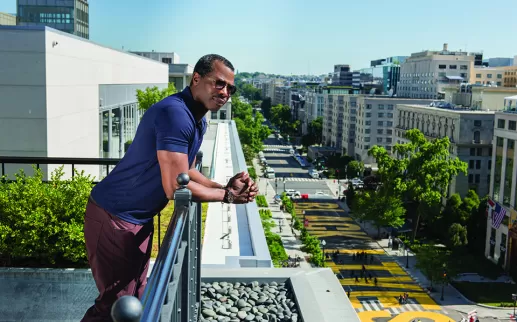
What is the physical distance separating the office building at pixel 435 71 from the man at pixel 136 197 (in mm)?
83336

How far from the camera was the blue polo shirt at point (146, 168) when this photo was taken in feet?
10.1

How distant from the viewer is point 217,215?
41.1ft

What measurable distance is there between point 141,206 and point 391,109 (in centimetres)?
7445

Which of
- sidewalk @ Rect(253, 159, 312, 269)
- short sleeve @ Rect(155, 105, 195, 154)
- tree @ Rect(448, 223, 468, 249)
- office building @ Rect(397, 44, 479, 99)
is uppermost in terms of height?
office building @ Rect(397, 44, 479, 99)

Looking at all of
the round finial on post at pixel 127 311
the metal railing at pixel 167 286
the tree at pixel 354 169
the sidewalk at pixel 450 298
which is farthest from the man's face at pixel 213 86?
the tree at pixel 354 169

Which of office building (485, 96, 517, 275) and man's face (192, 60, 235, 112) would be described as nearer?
man's face (192, 60, 235, 112)

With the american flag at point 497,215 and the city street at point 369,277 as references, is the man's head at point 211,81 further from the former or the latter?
the american flag at point 497,215

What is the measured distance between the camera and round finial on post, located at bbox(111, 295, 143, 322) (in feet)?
4.50

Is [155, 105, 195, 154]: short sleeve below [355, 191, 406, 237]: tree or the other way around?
the other way around

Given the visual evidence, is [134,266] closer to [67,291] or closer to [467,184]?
[67,291]

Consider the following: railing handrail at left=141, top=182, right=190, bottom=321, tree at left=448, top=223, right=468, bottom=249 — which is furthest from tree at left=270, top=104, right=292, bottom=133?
railing handrail at left=141, top=182, right=190, bottom=321

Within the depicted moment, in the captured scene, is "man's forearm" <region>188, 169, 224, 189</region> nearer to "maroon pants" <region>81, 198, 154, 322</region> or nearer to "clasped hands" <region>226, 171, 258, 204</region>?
"clasped hands" <region>226, 171, 258, 204</region>

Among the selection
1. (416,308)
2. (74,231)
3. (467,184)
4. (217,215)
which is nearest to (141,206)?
(74,231)

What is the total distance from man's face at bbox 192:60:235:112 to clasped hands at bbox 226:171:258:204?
439 mm
